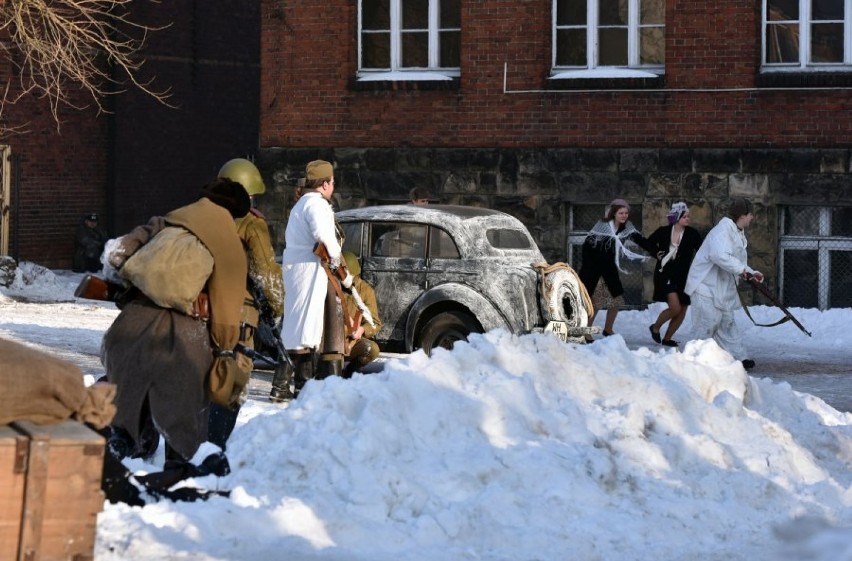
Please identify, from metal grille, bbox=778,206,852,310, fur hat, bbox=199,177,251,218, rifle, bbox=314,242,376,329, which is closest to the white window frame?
metal grille, bbox=778,206,852,310

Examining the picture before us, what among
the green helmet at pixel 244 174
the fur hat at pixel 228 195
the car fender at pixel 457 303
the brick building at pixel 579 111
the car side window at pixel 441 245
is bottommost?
the car fender at pixel 457 303

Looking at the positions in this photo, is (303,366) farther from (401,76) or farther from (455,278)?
(401,76)

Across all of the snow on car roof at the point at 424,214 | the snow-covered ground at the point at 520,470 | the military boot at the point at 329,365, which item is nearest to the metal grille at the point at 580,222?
the snow on car roof at the point at 424,214

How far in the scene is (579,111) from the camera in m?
21.7

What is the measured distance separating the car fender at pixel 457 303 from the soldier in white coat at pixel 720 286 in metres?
2.74

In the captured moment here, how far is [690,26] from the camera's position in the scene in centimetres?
2122

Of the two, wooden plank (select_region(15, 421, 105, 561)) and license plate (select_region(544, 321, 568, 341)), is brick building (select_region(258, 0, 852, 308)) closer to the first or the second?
license plate (select_region(544, 321, 568, 341))

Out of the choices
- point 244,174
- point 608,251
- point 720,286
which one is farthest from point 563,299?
point 244,174

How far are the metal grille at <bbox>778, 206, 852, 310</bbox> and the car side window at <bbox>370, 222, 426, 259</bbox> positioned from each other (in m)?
7.18

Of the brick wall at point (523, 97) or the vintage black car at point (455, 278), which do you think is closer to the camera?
the vintage black car at point (455, 278)

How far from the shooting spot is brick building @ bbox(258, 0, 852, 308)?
2073 centimetres

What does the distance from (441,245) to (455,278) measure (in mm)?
401

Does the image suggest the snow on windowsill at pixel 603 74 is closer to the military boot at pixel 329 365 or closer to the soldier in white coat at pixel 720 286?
the soldier in white coat at pixel 720 286

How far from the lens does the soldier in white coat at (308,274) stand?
12312 mm
